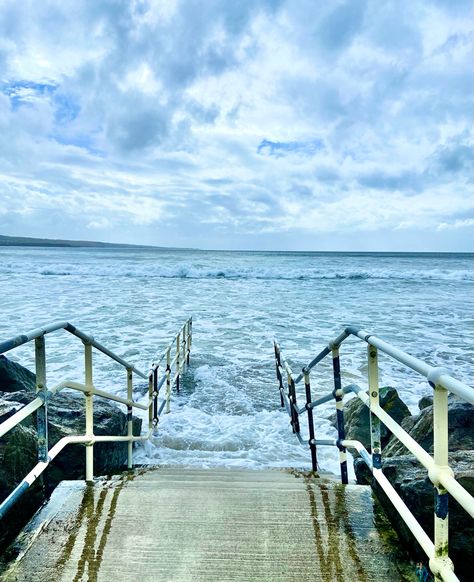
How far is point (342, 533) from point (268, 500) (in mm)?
537

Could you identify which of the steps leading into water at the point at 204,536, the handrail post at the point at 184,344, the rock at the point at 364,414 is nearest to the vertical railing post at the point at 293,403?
the rock at the point at 364,414

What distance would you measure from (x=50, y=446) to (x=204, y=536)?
80.9 inches

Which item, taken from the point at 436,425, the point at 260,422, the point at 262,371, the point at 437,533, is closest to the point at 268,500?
the point at 437,533

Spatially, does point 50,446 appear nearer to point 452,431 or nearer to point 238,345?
point 452,431

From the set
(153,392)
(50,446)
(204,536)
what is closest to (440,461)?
(204,536)

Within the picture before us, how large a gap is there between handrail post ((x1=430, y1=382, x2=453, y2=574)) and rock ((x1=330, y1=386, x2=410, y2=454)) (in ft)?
13.5

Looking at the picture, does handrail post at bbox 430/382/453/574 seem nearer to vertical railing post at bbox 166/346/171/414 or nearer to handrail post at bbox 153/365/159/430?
handrail post at bbox 153/365/159/430

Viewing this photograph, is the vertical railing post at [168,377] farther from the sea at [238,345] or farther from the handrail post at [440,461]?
the handrail post at [440,461]

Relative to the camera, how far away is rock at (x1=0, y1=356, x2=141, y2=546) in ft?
8.79

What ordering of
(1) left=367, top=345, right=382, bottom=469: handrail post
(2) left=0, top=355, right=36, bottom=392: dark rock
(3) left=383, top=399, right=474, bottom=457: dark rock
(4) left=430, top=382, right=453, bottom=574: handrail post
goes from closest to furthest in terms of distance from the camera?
(4) left=430, top=382, right=453, bottom=574: handrail post
(1) left=367, top=345, right=382, bottom=469: handrail post
(3) left=383, top=399, right=474, bottom=457: dark rock
(2) left=0, top=355, right=36, bottom=392: dark rock

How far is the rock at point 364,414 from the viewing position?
5.61 metres

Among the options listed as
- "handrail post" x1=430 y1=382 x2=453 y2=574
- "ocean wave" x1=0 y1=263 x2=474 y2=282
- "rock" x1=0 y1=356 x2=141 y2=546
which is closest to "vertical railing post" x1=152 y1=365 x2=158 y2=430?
"rock" x1=0 y1=356 x2=141 y2=546

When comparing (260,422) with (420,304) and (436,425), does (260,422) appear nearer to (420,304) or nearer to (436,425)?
(436,425)

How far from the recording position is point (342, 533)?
2344 millimetres
